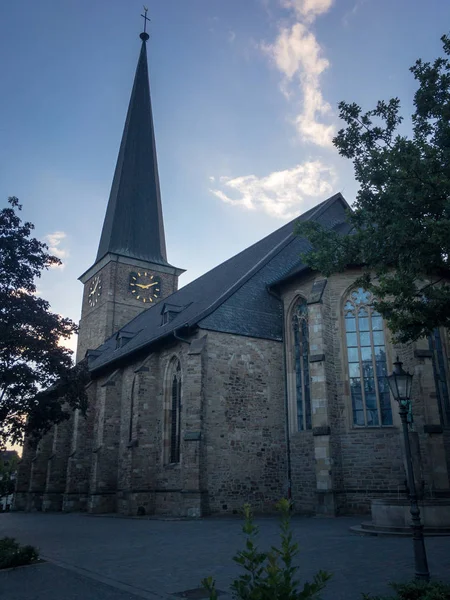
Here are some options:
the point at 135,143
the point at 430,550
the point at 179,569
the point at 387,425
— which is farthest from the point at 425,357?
the point at 135,143

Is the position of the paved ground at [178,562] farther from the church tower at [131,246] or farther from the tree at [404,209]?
the church tower at [131,246]

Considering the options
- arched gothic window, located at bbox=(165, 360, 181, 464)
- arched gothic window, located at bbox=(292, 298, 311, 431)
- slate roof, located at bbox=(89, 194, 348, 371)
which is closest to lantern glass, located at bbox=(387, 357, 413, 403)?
slate roof, located at bbox=(89, 194, 348, 371)

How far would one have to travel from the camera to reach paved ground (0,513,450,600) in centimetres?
680

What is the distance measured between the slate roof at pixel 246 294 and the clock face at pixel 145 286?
930cm

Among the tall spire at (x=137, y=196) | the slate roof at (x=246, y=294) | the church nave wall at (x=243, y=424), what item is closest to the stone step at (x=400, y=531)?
the church nave wall at (x=243, y=424)

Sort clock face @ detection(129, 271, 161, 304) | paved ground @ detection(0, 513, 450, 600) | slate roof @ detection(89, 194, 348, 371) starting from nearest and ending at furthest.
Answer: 1. paved ground @ detection(0, 513, 450, 600)
2. slate roof @ detection(89, 194, 348, 371)
3. clock face @ detection(129, 271, 161, 304)

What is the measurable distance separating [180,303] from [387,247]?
18.0 m

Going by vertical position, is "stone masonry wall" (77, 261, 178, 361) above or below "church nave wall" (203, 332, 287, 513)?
above

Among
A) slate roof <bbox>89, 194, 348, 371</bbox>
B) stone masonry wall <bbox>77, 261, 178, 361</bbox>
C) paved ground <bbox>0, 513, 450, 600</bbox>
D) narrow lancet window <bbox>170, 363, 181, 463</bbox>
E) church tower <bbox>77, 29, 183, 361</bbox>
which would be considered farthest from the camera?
church tower <bbox>77, 29, 183, 361</bbox>

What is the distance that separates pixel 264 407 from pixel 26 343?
31.1 ft

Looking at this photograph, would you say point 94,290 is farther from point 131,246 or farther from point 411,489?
point 411,489

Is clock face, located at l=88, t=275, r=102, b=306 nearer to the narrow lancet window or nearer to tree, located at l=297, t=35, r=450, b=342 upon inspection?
the narrow lancet window

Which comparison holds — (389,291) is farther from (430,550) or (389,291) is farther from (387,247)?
(430,550)

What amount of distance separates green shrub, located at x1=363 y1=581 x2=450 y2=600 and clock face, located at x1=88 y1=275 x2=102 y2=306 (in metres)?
35.2
